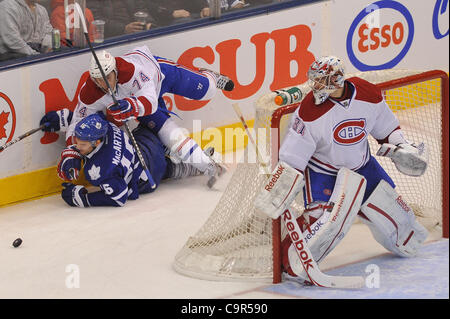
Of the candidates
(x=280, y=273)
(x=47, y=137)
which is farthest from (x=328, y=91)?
(x=47, y=137)

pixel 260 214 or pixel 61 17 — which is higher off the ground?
pixel 61 17

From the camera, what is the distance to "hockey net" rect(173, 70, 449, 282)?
597cm

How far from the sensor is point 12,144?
7.21 metres

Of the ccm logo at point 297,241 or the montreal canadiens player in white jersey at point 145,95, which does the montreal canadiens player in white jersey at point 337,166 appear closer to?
the ccm logo at point 297,241

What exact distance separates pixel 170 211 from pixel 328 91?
Answer: 1.77 meters

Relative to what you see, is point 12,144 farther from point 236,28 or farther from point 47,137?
point 236,28

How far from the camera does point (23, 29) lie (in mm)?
7312

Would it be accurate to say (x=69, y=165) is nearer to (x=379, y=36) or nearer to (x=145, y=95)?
(x=145, y=95)

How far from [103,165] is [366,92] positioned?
1.92 m

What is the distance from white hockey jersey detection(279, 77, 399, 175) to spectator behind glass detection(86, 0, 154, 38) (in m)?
2.24

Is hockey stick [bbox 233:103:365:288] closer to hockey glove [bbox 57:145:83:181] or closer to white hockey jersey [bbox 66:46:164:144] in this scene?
white hockey jersey [bbox 66:46:164:144]

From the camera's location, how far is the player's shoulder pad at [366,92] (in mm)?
5797

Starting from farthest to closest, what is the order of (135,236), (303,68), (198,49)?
(303,68) < (198,49) < (135,236)

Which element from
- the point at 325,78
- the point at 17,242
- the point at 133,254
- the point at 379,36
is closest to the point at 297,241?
the point at 325,78
